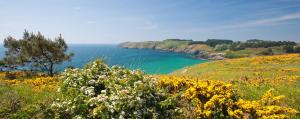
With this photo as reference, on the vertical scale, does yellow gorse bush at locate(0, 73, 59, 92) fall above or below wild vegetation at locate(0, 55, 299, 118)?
below

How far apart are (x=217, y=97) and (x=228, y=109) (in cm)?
75

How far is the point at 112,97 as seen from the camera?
9.89 metres

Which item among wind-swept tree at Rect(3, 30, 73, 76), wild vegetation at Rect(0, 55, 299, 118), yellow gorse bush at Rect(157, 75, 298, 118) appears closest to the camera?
wild vegetation at Rect(0, 55, 299, 118)

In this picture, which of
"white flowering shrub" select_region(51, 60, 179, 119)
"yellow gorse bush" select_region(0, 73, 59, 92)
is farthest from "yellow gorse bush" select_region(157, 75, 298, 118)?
"yellow gorse bush" select_region(0, 73, 59, 92)

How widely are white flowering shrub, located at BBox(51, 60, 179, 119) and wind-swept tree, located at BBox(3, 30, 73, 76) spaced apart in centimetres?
2475

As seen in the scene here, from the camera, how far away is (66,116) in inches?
424

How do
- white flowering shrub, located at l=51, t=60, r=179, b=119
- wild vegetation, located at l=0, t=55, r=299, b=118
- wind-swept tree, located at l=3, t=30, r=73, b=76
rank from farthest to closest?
1. wind-swept tree, located at l=3, t=30, r=73, b=76
2. wild vegetation, located at l=0, t=55, r=299, b=118
3. white flowering shrub, located at l=51, t=60, r=179, b=119

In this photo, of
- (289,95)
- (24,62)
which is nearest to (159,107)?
(289,95)

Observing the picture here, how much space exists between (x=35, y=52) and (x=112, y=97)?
2888 centimetres

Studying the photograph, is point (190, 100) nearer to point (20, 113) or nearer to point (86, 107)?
point (86, 107)

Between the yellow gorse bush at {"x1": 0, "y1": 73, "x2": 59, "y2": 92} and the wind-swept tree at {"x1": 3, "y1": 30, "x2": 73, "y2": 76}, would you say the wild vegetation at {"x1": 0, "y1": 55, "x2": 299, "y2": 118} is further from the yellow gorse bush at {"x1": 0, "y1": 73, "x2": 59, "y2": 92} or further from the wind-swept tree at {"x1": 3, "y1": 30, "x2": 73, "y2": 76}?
the wind-swept tree at {"x1": 3, "y1": 30, "x2": 73, "y2": 76}

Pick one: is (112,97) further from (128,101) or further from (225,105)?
(225,105)

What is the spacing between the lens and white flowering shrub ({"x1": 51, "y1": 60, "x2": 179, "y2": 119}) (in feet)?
32.1

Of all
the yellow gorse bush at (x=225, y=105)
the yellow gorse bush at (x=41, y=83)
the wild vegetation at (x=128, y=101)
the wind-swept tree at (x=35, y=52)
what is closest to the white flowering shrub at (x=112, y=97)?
the wild vegetation at (x=128, y=101)
